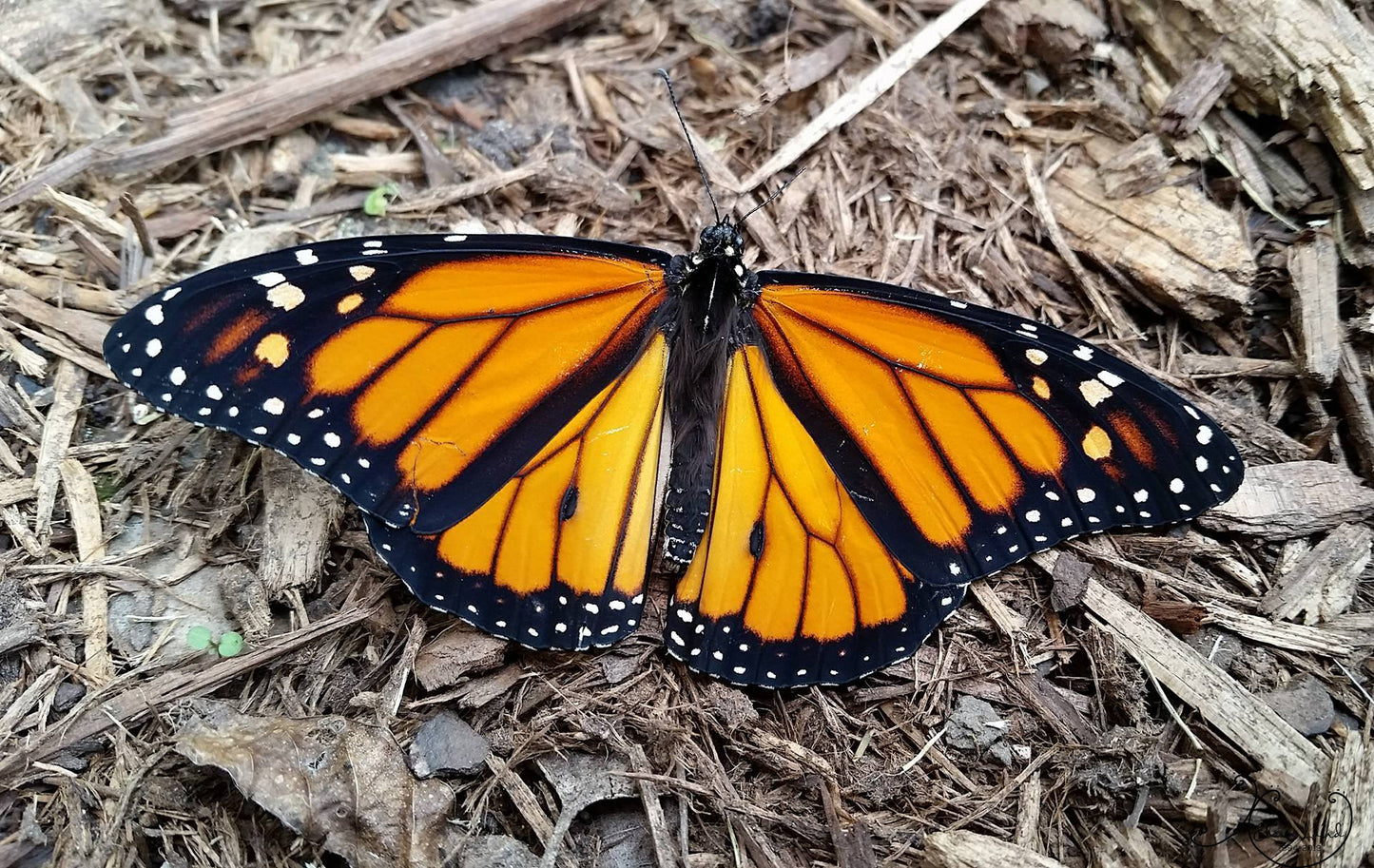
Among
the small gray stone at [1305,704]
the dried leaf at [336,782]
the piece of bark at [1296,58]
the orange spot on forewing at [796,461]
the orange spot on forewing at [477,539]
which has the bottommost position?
the dried leaf at [336,782]

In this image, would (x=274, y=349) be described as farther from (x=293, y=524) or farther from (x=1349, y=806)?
(x=1349, y=806)

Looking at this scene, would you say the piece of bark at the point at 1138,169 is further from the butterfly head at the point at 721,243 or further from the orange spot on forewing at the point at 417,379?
the orange spot on forewing at the point at 417,379

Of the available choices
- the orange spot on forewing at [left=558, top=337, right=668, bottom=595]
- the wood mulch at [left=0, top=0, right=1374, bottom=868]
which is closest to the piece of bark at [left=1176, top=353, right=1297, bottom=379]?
the wood mulch at [left=0, top=0, right=1374, bottom=868]

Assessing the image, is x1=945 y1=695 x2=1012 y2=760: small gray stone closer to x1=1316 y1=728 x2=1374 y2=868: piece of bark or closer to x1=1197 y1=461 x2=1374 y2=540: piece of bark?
x1=1316 y1=728 x2=1374 y2=868: piece of bark

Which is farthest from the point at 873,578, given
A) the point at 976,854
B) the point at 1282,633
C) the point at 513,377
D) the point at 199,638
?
the point at 199,638

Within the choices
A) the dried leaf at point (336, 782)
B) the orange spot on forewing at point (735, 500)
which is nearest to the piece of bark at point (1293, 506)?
the orange spot on forewing at point (735, 500)

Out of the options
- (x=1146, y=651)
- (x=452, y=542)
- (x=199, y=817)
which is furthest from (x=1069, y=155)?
(x=199, y=817)
